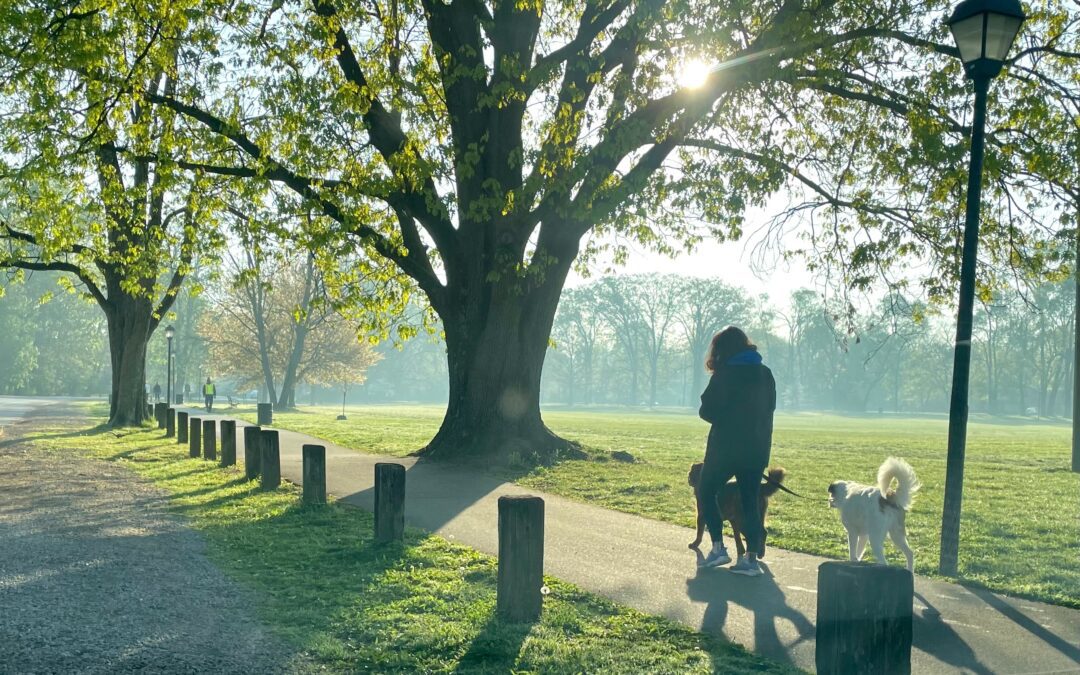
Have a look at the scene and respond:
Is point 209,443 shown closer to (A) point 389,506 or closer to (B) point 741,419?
A: (A) point 389,506

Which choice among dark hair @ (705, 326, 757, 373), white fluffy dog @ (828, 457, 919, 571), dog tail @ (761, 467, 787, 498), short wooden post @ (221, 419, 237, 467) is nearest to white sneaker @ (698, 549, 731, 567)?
dog tail @ (761, 467, 787, 498)

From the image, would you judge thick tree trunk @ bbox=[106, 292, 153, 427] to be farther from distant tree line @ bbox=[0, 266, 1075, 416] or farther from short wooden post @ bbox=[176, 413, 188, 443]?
distant tree line @ bbox=[0, 266, 1075, 416]

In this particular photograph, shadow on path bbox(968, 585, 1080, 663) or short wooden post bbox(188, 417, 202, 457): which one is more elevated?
shadow on path bbox(968, 585, 1080, 663)

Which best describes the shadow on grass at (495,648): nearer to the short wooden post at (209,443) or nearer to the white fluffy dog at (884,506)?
the white fluffy dog at (884,506)

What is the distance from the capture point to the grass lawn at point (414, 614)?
15.3ft

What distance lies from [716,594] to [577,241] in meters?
9.79

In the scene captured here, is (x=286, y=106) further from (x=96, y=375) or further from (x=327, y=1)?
(x=96, y=375)

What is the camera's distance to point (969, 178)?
23.9 feet

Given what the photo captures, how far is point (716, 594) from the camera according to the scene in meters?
6.24

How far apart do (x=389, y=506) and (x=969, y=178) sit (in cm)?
544

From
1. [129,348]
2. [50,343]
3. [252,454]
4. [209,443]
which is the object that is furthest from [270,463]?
[50,343]

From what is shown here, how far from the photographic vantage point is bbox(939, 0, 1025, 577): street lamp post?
710 cm

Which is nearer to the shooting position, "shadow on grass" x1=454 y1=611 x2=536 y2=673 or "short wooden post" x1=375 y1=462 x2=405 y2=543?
"shadow on grass" x1=454 y1=611 x2=536 y2=673

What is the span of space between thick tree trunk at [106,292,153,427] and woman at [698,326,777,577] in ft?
72.2
